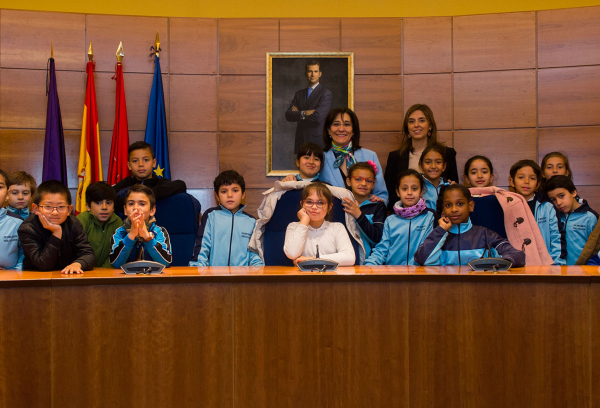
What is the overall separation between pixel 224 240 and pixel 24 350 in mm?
1670

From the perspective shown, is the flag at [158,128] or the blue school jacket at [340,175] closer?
the blue school jacket at [340,175]

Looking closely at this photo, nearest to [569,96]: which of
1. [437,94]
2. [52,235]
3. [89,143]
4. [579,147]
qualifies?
[579,147]

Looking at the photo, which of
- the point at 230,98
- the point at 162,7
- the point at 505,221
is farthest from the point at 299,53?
the point at 505,221

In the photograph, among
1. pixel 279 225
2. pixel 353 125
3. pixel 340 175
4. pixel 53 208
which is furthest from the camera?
pixel 353 125

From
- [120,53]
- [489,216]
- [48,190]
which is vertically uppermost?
[120,53]

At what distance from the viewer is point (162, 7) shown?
6059 millimetres

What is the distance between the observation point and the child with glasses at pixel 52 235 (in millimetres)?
2691

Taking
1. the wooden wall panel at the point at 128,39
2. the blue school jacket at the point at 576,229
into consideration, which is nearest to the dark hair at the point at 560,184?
the blue school jacket at the point at 576,229

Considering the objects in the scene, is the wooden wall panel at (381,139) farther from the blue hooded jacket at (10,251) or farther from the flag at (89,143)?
the blue hooded jacket at (10,251)

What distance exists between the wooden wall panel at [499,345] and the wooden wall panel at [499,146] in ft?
13.2

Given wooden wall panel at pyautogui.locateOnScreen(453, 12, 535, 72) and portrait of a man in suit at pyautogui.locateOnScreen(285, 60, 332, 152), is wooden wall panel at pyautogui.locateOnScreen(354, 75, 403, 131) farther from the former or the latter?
wooden wall panel at pyautogui.locateOnScreen(453, 12, 535, 72)

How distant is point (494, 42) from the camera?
19.2 feet

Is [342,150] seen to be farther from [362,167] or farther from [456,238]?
[456,238]

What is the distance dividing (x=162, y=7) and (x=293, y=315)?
5.04 meters
